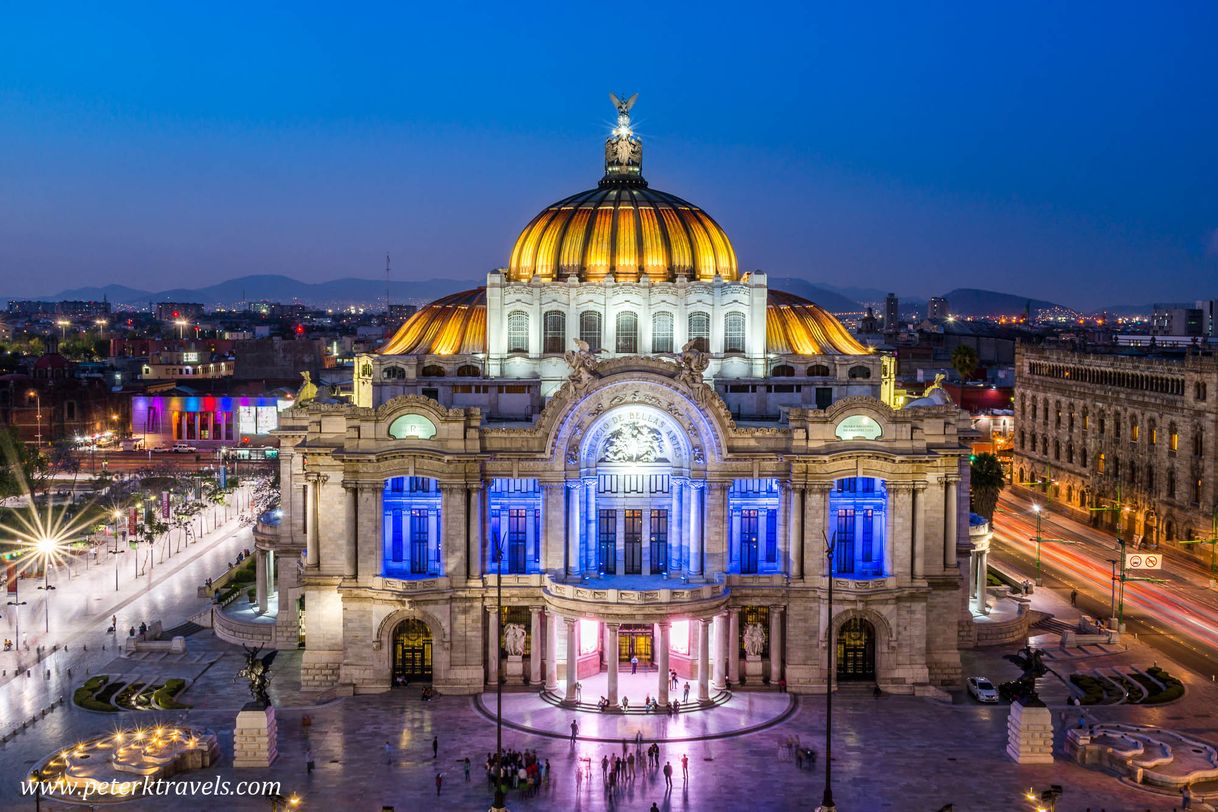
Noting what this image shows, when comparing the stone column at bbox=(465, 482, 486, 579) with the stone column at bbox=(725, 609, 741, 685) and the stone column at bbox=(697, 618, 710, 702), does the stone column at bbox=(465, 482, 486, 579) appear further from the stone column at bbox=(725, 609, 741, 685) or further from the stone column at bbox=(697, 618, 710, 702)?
the stone column at bbox=(725, 609, 741, 685)

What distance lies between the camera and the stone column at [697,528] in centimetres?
7325

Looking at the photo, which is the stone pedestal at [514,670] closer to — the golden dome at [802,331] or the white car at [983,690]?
the white car at [983,690]

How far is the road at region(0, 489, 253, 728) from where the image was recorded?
7569 cm

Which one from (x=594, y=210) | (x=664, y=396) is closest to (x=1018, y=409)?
(x=594, y=210)

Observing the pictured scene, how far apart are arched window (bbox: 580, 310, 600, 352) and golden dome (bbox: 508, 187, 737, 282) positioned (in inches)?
92.5

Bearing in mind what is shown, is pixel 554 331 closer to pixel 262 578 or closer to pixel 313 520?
pixel 313 520

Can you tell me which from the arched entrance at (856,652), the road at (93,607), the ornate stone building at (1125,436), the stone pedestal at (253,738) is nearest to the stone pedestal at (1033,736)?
the arched entrance at (856,652)

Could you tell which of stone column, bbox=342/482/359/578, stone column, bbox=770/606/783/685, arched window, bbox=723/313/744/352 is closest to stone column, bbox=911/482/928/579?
stone column, bbox=770/606/783/685

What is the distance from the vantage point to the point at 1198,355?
113250mm

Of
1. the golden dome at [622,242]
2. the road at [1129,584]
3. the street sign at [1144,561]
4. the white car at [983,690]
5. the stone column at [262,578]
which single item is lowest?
the white car at [983,690]

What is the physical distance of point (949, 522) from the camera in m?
75.2

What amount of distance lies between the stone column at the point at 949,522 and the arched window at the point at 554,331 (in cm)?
2536

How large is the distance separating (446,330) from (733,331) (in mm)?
18936

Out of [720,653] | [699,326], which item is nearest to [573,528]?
[720,653]
